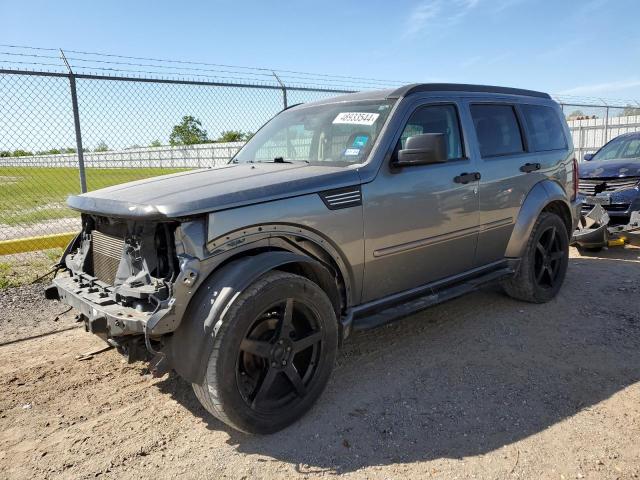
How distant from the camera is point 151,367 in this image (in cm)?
272

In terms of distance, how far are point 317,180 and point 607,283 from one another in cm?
430

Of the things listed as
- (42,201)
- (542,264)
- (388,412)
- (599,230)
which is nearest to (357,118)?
(388,412)

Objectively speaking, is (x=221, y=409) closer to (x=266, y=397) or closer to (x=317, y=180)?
(x=266, y=397)

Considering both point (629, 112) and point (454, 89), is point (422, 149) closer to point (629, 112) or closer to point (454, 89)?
point (454, 89)

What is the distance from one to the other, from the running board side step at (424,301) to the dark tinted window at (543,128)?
1.37m

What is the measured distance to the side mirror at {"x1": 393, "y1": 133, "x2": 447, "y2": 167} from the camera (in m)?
3.42

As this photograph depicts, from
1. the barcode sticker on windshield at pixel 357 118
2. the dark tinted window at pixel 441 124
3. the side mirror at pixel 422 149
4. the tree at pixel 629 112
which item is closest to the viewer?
the side mirror at pixel 422 149

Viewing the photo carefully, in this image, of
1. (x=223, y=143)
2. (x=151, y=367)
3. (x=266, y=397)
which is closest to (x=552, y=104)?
(x=266, y=397)

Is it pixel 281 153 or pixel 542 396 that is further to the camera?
pixel 281 153

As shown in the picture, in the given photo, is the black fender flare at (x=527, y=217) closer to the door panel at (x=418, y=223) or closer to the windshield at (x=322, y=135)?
the door panel at (x=418, y=223)

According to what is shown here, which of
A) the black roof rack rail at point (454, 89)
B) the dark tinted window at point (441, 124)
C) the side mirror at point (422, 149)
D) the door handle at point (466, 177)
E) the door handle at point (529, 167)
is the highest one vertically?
the black roof rack rail at point (454, 89)

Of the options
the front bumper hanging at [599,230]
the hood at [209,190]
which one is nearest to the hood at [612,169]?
the front bumper hanging at [599,230]

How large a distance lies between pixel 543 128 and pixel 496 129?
2.97 ft

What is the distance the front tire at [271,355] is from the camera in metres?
2.71
